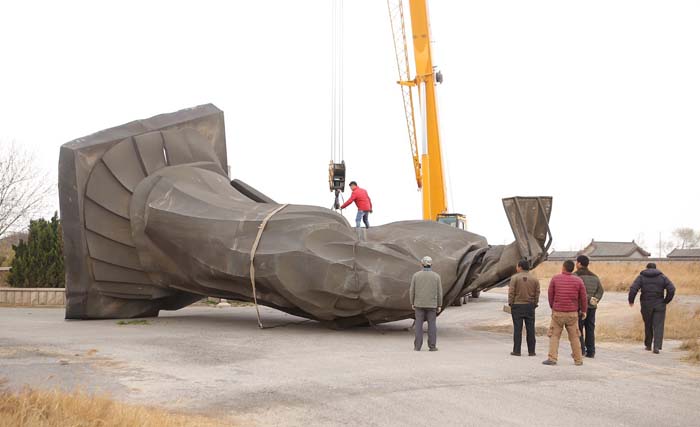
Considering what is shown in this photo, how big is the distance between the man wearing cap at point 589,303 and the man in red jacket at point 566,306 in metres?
0.66

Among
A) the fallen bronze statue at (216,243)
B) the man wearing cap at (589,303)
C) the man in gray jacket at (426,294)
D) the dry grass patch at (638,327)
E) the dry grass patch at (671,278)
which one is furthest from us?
the dry grass patch at (671,278)

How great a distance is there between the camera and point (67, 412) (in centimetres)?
488

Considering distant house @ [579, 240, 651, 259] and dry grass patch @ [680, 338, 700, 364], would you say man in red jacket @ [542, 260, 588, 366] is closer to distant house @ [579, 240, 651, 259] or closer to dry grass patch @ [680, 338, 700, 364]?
dry grass patch @ [680, 338, 700, 364]

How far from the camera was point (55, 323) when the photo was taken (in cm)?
1427

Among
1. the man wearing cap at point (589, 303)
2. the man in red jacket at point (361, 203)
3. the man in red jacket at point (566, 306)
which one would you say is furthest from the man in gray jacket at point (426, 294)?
the man in red jacket at point (361, 203)

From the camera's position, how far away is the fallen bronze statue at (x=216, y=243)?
12688mm

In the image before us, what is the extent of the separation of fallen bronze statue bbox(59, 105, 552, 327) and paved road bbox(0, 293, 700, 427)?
97 centimetres

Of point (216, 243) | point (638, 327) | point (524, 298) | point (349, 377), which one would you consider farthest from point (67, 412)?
point (638, 327)

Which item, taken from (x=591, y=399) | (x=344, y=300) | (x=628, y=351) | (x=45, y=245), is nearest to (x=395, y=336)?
(x=344, y=300)

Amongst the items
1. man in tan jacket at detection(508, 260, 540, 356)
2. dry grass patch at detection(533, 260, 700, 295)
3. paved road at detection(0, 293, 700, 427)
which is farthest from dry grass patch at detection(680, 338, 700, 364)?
dry grass patch at detection(533, 260, 700, 295)

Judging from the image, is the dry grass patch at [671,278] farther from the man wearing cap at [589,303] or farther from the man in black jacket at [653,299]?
the man wearing cap at [589,303]

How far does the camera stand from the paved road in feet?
21.0

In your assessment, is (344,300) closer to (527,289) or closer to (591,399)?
Answer: (527,289)

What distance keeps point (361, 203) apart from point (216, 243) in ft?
18.0
